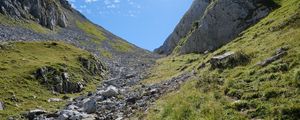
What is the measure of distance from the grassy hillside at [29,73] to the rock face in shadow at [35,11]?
61.8 m

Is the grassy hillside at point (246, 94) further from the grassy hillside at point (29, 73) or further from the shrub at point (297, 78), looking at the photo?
the grassy hillside at point (29, 73)

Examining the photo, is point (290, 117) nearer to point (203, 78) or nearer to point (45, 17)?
point (203, 78)

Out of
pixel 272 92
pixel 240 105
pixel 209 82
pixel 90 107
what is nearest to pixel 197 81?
pixel 209 82

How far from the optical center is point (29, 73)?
53125 mm

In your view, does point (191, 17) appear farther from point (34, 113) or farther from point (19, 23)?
point (34, 113)

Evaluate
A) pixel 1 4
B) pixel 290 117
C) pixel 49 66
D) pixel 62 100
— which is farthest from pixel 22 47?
pixel 1 4

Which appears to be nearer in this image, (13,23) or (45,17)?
(13,23)

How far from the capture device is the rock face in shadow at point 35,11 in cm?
13788

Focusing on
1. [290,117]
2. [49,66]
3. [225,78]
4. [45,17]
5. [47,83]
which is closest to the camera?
[290,117]

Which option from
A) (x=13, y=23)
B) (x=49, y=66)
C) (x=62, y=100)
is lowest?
(x=62, y=100)

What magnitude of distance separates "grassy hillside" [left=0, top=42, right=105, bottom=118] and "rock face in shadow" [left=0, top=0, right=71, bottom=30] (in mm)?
61788

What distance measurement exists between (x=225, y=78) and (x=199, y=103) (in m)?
5.64

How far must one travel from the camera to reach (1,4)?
440 ft

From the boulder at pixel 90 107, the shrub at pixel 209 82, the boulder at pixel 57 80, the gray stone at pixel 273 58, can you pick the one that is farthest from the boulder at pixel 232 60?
the boulder at pixel 57 80
